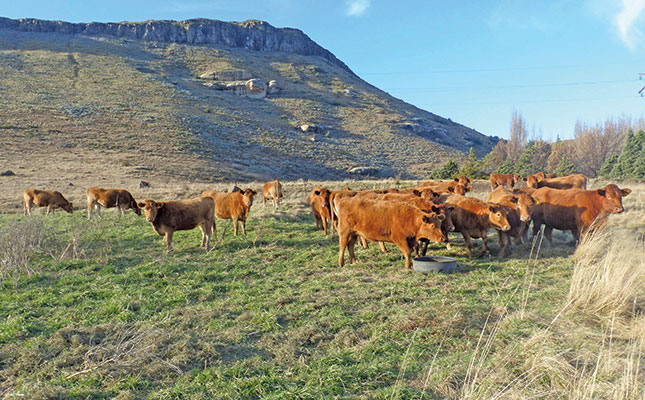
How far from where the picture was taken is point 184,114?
2212 inches

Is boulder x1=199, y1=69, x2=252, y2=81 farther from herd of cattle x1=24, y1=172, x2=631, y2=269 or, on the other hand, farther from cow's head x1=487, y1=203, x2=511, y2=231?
cow's head x1=487, y1=203, x2=511, y2=231

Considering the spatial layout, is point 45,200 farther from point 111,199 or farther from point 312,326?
point 312,326

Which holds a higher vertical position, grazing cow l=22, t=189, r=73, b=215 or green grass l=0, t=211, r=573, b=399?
green grass l=0, t=211, r=573, b=399

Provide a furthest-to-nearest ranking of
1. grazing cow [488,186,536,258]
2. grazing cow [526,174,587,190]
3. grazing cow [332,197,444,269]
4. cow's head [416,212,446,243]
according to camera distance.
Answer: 1. grazing cow [526,174,587,190]
2. grazing cow [488,186,536,258]
3. grazing cow [332,197,444,269]
4. cow's head [416,212,446,243]

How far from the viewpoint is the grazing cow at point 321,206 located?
1233 centimetres

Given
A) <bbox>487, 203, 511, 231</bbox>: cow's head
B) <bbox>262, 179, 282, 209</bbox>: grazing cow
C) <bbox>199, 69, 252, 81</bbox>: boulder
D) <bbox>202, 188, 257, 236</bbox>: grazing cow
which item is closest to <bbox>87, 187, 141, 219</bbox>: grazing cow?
<bbox>202, 188, 257, 236</bbox>: grazing cow

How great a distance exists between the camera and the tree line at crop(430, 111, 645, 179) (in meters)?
38.6

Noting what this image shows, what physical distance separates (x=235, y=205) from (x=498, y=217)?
26.2 ft

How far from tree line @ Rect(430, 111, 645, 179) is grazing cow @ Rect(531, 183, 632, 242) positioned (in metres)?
27.3

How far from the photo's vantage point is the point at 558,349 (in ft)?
14.9

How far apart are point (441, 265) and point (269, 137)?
5153cm

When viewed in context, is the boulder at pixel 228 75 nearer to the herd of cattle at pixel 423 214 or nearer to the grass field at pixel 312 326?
the herd of cattle at pixel 423 214

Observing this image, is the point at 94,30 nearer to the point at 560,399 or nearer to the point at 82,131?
the point at 82,131

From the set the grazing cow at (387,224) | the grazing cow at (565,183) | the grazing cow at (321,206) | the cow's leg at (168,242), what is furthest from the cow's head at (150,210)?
the grazing cow at (565,183)
